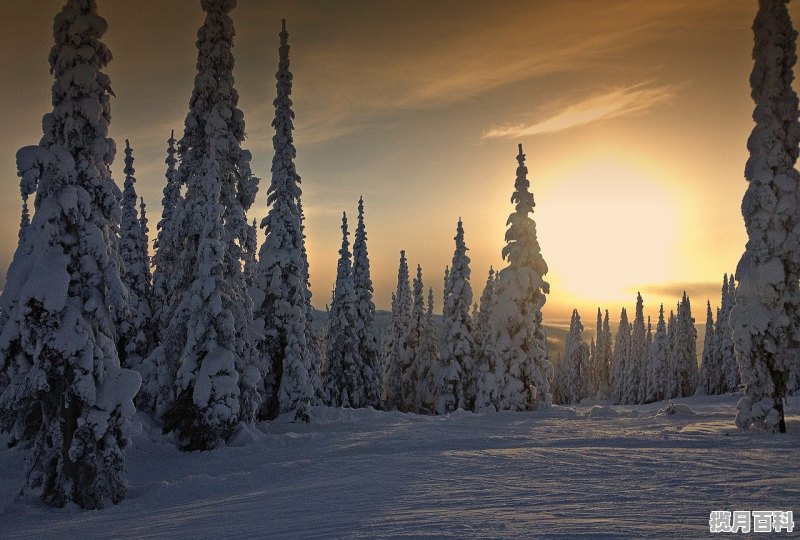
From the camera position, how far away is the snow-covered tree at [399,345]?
54.8 metres

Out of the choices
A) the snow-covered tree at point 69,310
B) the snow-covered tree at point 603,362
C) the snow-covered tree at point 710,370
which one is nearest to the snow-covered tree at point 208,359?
the snow-covered tree at point 69,310

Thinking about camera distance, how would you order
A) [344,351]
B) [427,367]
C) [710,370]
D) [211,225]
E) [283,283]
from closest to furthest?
[211,225]
[283,283]
[344,351]
[427,367]
[710,370]

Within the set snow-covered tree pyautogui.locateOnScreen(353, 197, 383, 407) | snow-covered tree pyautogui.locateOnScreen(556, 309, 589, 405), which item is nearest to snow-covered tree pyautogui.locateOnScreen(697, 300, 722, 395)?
snow-covered tree pyautogui.locateOnScreen(556, 309, 589, 405)

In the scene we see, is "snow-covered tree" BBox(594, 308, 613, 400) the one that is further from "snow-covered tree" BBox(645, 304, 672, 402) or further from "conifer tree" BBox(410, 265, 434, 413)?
"conifer tree" BBox(410, 265, 434, 413)

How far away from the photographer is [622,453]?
12.5 metres

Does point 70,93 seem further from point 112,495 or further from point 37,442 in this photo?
point 112,495

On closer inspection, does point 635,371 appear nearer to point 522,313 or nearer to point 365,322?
point 365,322

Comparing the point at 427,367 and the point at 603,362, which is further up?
the point at 427,367

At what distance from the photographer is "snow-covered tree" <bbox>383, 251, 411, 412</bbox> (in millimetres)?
54781

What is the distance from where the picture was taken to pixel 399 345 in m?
56.4

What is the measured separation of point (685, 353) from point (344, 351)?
189 feet

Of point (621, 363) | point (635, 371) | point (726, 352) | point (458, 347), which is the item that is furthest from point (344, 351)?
point (621, 363)

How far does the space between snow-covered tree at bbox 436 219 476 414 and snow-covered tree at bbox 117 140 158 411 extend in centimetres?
2246

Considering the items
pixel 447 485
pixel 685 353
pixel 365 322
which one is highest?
pixel 365 322
